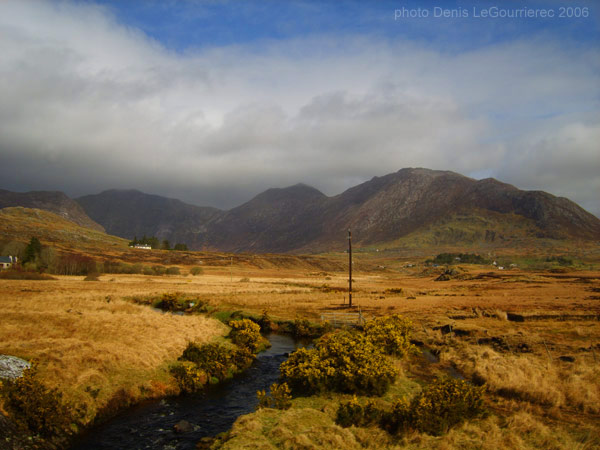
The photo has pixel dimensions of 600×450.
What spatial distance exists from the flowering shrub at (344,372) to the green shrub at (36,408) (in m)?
10.9

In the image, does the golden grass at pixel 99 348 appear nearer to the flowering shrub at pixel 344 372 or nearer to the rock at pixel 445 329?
the flowering shrub at pixel 344 372

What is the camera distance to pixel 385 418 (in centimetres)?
1650

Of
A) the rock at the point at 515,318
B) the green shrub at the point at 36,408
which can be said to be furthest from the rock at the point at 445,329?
the green shrub at the point at 36,408

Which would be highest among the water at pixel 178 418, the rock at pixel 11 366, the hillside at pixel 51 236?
the hillside at pixel 51 236

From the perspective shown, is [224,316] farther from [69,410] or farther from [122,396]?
[69,410]

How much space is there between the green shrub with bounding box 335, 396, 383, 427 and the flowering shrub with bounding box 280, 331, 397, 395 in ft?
11.2

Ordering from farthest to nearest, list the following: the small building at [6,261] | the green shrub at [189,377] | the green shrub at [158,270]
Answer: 1. the green shrub at [158,270]
2. the small building at [6,261]
3. the green shrub at [189,377]

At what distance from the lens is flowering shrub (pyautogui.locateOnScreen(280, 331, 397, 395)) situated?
815 inches

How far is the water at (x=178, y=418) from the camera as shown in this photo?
1684cm

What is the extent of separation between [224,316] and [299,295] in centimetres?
2866

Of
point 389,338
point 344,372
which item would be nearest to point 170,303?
point 389,338

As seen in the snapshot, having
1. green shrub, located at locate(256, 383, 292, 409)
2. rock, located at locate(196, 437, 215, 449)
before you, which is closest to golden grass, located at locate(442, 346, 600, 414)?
green shrub, located at locate(256, 383, 292, 409)

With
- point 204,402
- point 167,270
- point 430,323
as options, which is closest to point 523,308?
point 430,323

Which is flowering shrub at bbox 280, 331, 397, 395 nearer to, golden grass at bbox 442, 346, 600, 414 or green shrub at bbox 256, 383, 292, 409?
green shrub at bbox 256, 383, 292, 409
